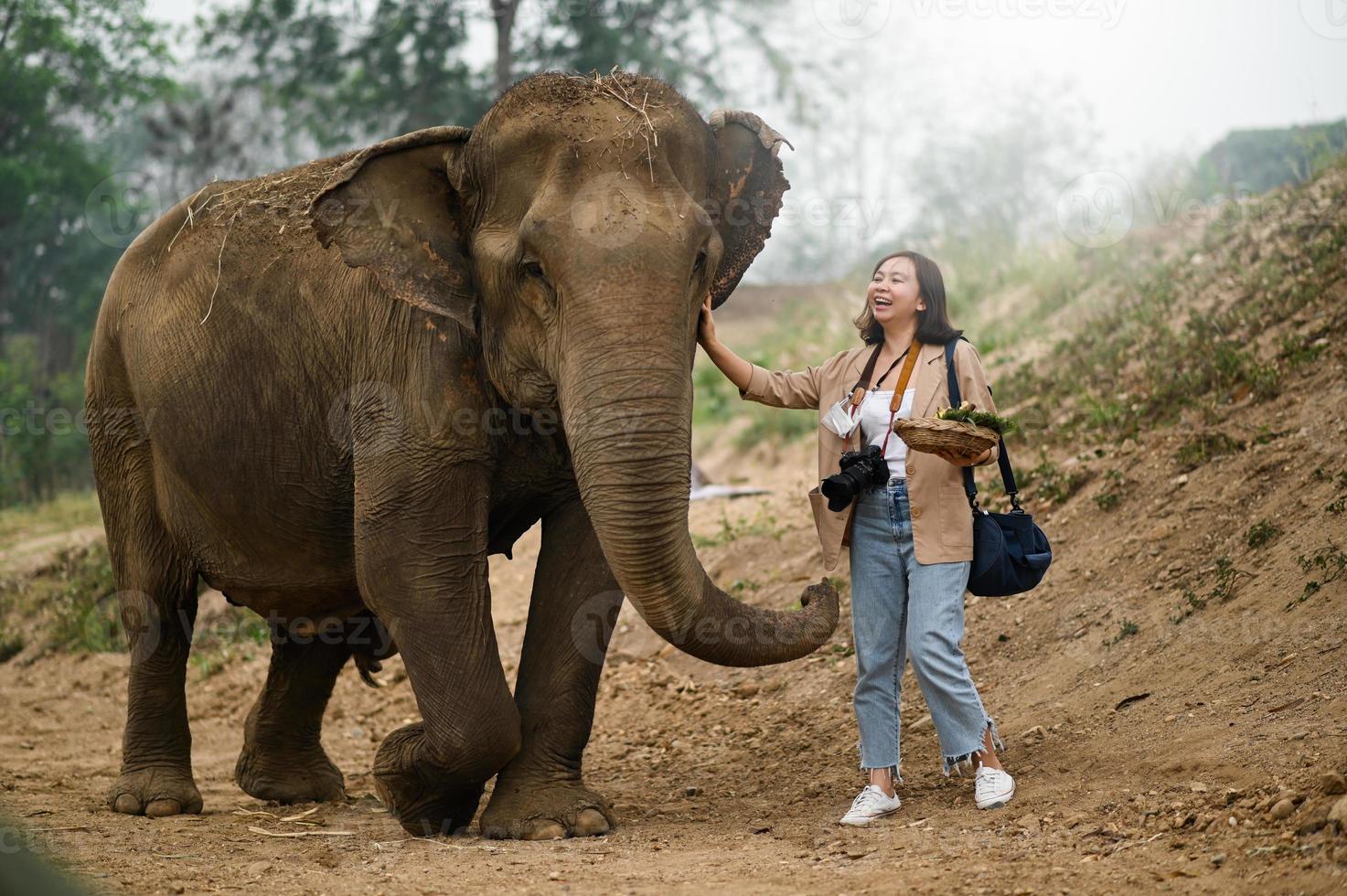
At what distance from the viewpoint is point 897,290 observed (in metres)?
5.96

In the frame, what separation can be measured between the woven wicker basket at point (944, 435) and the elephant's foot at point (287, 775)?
Result: 434 cm

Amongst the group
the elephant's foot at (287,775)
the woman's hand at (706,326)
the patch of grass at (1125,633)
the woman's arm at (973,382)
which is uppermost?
the woman's hand at (706,326)

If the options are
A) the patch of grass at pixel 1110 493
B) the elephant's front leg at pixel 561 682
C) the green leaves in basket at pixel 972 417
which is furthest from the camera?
the patch of grass at pixel 1110 493

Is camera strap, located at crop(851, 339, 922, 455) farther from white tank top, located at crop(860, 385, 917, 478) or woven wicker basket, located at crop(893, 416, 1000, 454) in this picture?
woven wicker basket, located at crop(893, 416, 1000, 454)

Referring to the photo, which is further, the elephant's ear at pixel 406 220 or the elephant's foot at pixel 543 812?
the elephant's foot at pixel 543 812

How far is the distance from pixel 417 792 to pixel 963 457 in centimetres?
266

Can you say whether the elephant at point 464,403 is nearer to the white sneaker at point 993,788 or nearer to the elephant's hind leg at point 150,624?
the elephant's hind leg at point 150,624

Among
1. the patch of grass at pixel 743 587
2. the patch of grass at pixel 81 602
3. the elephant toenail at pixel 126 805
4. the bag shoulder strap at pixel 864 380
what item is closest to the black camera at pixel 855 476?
the bag shoulder strap at pixel 864 380

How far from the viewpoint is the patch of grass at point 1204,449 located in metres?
8.21

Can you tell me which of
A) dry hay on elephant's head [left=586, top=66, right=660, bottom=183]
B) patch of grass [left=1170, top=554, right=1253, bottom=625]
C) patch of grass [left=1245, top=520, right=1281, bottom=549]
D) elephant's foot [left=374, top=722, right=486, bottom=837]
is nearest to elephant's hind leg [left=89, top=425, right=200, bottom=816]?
elephant's foot [left=374, top=722, right=486, bottom=837]

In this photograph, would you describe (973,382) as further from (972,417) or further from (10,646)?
Answer: (10,646)

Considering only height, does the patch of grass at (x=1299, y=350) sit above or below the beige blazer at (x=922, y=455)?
above

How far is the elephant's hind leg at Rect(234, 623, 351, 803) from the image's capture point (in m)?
8.12

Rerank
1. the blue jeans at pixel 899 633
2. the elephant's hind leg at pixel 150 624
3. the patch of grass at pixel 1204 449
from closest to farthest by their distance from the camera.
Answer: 1. the blue jeans at pixel 899 633
2. the elephant's hind leg at pixel 150 624
3. the patch of grass at pixel 1204 449
